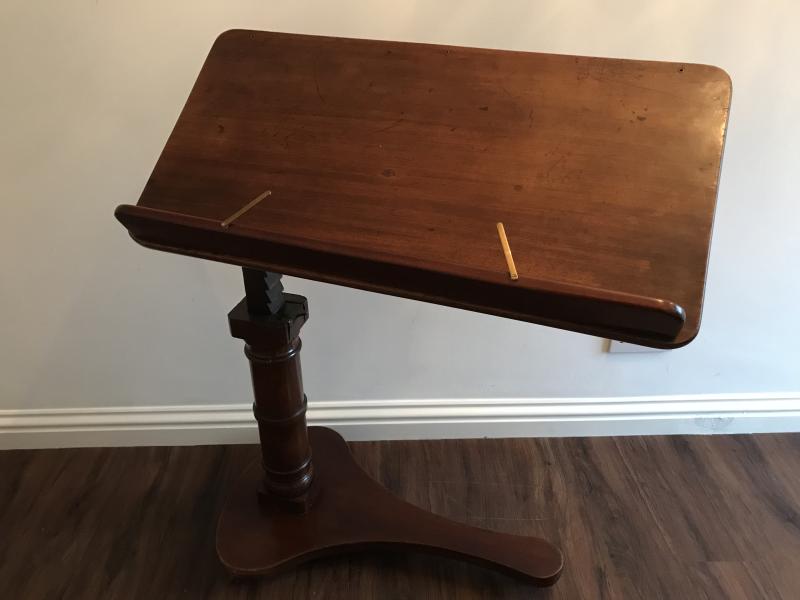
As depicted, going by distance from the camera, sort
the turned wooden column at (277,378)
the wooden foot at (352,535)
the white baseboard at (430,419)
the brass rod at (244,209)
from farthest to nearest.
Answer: the white baseboard at (430,419) < the wooden foot at (352,535) < the turned wooden column at (277,378) < the brass rod at (244,209)

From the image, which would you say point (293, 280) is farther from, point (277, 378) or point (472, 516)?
point (472, 516)

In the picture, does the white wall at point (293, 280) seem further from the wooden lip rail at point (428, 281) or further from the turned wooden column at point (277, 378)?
the wooden lip rail at point (428, 281)

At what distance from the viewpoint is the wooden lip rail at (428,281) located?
866 millimetres

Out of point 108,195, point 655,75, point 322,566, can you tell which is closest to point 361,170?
point 655,75

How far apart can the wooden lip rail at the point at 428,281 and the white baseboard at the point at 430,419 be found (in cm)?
101

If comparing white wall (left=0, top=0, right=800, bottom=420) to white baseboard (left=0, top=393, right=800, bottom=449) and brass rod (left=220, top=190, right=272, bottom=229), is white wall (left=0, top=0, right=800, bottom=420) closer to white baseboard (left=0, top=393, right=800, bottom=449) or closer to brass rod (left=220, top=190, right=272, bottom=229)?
white baseboard (left=0, top=393, right=800, bottom=449)

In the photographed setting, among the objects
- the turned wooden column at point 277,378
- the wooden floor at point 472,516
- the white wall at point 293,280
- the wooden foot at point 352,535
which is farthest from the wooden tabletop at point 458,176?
the wooden floor at point 472,516

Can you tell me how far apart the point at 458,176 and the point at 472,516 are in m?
1.05

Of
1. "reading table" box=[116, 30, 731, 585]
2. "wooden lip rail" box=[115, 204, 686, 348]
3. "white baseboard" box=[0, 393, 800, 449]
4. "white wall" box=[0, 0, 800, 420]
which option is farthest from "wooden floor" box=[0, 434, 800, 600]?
"wooden lip rail" box=[115, 204, 686, 348]

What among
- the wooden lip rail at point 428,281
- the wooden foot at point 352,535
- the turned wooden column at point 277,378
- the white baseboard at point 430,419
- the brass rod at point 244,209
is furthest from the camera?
the white baseboard at point 430,419

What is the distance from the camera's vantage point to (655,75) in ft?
3.72

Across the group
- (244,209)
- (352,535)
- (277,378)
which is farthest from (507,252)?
(352,535)

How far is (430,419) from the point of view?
2008mm

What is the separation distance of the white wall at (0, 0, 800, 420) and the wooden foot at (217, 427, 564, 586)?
40 centimetres
